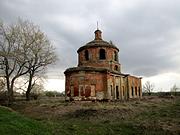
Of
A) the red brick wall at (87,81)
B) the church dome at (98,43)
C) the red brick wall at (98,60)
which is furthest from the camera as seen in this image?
the church dome at (98,43)

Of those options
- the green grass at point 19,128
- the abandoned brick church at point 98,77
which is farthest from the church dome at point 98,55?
the green grass at point 19,128

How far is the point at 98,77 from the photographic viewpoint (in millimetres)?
30766

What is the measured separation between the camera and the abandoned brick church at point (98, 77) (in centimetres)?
3028

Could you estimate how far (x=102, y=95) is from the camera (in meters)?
30.4

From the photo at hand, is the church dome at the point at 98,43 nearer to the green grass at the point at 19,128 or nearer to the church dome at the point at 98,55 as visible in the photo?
the church dome at the point at 98,55

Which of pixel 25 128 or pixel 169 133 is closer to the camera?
pixel 25 128

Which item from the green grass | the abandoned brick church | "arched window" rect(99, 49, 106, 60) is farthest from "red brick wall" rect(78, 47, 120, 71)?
the green grass

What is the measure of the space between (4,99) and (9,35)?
8773mm

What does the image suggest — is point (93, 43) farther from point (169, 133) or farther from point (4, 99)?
point (169, 133)

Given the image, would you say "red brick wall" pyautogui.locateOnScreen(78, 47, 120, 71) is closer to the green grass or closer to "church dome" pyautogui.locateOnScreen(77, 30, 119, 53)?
"church dome" pyautogui.locateOnScreen(77, 30, 119, 53)

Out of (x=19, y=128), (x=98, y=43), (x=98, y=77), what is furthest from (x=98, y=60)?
(x=19, y=128)

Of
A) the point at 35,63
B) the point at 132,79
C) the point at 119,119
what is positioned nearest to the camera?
the point at 119,119

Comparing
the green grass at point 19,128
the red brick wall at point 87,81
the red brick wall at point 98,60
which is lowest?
the green grass at point 19,128

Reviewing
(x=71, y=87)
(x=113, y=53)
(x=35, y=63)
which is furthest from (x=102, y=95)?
(x=35, y=63)
